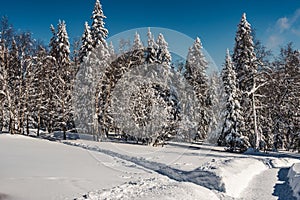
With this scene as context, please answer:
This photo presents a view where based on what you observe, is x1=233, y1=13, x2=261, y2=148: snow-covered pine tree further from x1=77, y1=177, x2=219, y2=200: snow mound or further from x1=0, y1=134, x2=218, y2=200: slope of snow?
x1=77, y1=177, x2=219, y2=200: snow mound

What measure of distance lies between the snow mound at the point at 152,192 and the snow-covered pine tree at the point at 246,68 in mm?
19933

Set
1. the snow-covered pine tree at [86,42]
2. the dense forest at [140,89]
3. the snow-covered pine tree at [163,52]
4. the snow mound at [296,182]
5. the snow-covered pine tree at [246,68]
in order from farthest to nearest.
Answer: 1. the snow-covered pine tree at [86,42]
2. the snow-covered pine tree at [163,52]
3. the snow-covered pine tree at [246,68]
4. the dense forest at [140,89]
5. the snow mound at [296,182]

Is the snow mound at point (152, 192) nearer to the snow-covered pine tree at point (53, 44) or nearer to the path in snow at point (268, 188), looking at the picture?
the path in snow at point (268, 188)

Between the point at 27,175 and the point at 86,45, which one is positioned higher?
the point at 86,45

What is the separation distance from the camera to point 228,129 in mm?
28969

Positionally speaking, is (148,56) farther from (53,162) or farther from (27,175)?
(27,175)

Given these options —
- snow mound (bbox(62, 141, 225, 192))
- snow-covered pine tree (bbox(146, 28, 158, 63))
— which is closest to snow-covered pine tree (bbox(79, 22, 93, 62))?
snow-covered pine tree (bbox(146, 28, 158, 63))

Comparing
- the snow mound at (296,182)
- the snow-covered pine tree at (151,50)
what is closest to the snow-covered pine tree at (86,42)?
the snow-covered pine tree at (151,50)

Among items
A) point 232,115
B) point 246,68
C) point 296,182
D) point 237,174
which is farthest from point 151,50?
point 296,182

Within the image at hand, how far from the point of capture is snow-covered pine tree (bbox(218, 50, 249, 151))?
2834 cm

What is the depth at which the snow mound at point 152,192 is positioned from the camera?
7.75 meters

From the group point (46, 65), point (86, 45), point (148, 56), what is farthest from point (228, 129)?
point (46, 65)

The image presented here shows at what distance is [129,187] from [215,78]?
4170cm

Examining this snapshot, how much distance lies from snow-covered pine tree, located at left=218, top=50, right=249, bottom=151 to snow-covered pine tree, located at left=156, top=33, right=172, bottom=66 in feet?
18.8
